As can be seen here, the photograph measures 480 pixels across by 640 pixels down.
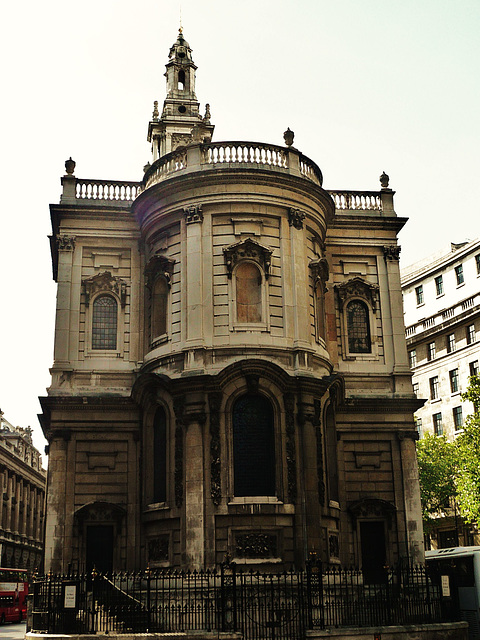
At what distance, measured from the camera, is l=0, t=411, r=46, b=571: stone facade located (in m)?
82.9

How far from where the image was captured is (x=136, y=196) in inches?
1387

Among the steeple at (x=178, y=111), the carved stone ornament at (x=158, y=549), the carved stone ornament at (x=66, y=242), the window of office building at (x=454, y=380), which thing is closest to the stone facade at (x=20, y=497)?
the window of office building at (x=454, y=380)

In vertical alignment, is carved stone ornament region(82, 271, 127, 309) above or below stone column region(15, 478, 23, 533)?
above

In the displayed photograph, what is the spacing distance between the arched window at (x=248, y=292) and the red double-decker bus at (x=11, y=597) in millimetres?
28923

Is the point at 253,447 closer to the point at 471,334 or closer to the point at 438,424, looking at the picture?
the point at 471,334

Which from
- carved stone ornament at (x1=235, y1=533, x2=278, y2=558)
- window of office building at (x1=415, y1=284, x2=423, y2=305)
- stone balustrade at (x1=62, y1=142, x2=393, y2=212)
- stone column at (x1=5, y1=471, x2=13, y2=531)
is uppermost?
window of office building at (x1=415, y1=284, x2=423, y2=305)

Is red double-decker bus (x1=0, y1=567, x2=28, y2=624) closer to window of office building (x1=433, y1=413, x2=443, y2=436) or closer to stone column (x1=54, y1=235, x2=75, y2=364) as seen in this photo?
stone column (x1=54, y1=235, x2=75, y2=364)

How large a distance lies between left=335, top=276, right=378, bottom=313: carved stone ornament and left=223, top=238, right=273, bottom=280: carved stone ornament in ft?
16.5

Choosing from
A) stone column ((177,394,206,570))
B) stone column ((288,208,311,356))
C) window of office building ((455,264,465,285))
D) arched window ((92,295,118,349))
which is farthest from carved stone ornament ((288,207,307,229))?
window of office building ((455,264,465,285))

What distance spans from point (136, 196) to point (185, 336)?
315 inches

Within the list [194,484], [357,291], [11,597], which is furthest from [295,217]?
[11,597]

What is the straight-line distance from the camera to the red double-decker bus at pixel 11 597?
5072 centimetres

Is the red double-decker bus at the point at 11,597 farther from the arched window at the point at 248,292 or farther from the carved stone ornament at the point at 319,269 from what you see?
the carved stone ornament at the point at 319,269

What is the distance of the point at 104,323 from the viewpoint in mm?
33656
